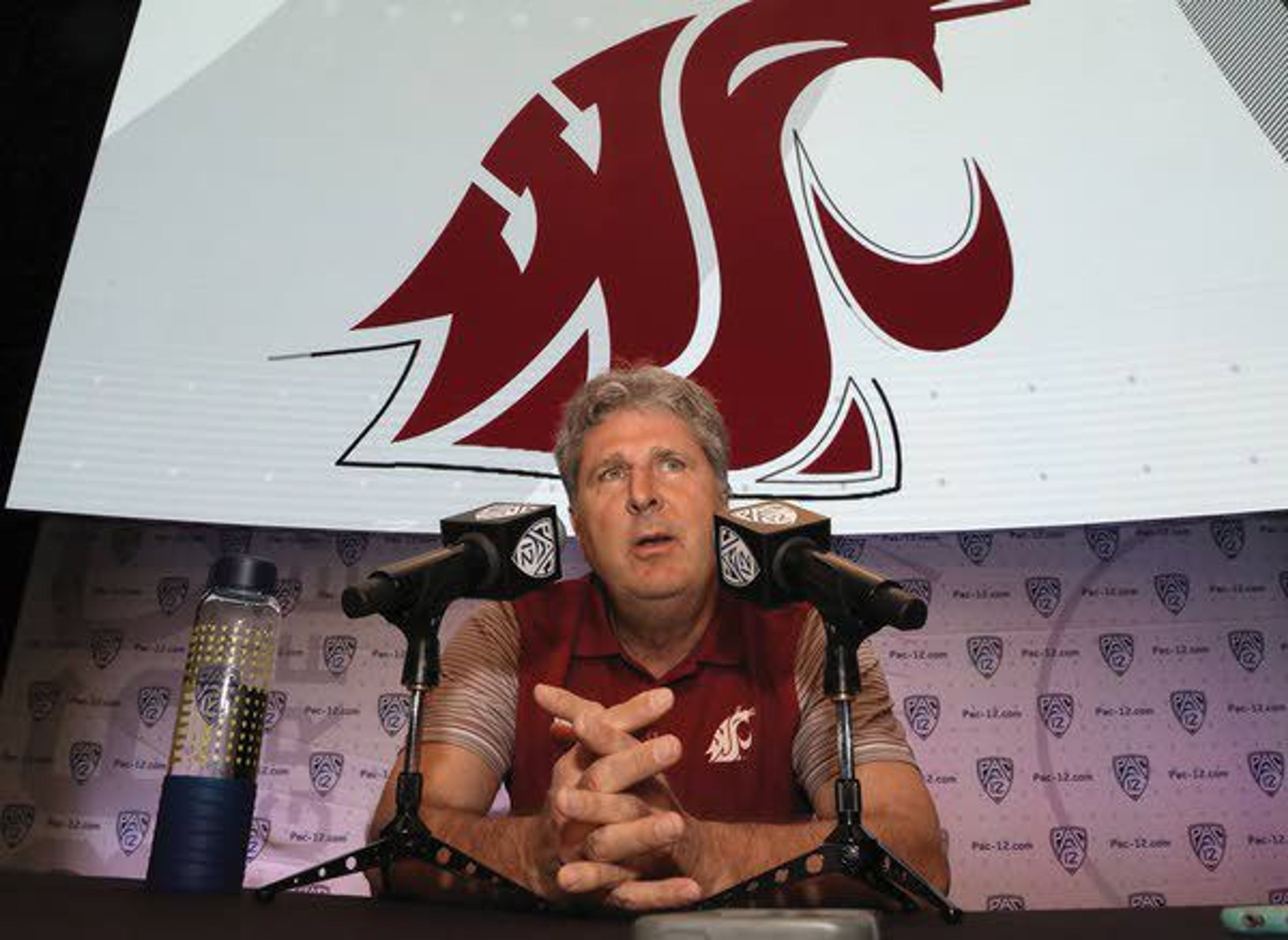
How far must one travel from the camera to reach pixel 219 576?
1.18 metres

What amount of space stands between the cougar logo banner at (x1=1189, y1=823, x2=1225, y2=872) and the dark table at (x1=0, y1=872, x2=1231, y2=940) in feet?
4.32

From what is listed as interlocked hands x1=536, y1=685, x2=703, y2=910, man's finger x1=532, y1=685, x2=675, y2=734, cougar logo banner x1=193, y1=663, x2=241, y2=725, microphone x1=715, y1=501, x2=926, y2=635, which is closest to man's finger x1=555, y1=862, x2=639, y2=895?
interlocked hands x1=536, y1=685, x2=703, y2=910

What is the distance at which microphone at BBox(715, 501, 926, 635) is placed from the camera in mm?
935

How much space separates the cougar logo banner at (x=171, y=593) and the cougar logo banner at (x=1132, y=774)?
2.29m

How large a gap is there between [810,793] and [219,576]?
85cm

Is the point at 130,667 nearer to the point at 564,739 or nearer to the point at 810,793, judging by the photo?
the point at 564,739

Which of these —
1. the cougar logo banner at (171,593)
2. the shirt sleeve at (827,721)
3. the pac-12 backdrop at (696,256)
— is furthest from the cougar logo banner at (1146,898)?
the cougar logo banner at (171,593)

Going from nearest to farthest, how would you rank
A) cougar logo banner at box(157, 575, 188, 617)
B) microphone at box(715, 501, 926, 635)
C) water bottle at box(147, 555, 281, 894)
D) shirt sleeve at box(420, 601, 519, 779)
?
microphone at box(715, 501, 926, 635) < water bottle at box(147, 555, 281, 894) < shirt sleeve at box(420, 601, 519, 779) < cougar logo banner at box(157, 575, 188, 617)

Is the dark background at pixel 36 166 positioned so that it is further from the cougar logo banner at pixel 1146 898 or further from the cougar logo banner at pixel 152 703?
the cougar logo banner at pixel 1146 898

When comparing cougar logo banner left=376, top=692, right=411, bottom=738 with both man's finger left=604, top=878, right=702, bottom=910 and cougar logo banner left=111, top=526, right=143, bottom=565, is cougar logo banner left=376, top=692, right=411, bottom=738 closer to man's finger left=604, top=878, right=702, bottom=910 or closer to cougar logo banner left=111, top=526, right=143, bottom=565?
cougar logo banner left=111, top=526, right=143, bottom=565

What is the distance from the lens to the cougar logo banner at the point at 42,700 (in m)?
2.51

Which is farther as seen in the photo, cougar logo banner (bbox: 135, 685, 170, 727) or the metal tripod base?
cougar logo banner (bbox: 135, 685, 170, 727)

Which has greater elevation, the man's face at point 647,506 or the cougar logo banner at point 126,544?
the cougar logo banner at point 126,544

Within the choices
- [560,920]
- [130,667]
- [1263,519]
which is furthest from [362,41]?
[1263,519]
